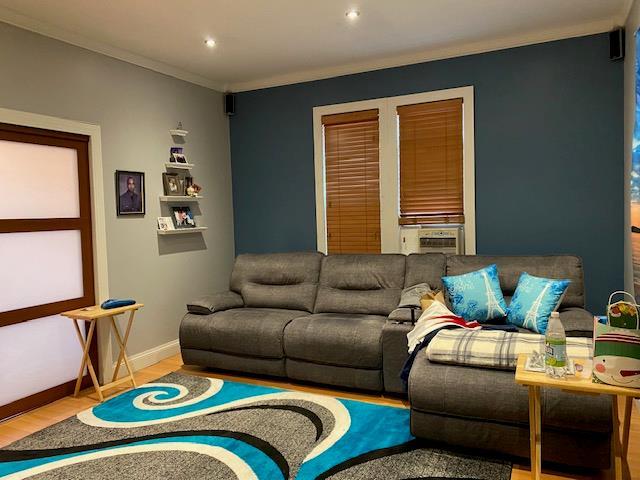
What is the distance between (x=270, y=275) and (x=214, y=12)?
2.26 metres

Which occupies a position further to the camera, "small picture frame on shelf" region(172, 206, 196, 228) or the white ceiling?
"small picture frame on shelf" region(172, 206, 196, 228)

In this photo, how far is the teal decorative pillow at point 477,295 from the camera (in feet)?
11.0

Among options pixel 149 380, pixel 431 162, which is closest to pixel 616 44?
pixel 431 162

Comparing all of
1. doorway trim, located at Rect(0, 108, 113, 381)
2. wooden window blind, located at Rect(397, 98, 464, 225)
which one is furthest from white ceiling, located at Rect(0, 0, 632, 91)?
doorway trim, located at Rect(0, 108, 113, 381)

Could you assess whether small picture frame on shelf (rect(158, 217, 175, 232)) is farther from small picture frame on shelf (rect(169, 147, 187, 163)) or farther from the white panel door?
the white panel door

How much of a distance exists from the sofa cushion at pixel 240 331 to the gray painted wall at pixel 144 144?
0.62 meters

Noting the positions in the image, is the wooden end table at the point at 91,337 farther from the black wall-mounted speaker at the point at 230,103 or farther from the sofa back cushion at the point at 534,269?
the sofa back cushion at the point at 534,269

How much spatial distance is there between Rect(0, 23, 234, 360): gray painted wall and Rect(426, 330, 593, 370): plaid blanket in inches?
108

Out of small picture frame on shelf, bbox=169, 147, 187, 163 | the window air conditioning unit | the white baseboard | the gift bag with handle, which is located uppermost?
small picture frame on shelf, bbox=169, 147, 187, 163

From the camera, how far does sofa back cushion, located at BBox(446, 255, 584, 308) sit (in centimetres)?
343

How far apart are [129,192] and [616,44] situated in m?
4.16

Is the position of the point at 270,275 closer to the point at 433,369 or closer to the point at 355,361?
the point at 355,361

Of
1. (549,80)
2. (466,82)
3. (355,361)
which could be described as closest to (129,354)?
(355,361)

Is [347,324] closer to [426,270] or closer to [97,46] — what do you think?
[426,270]
